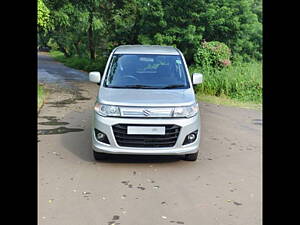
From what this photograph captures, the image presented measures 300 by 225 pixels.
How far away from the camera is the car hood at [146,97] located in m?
5.95

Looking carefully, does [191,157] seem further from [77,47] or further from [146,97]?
[77,47]

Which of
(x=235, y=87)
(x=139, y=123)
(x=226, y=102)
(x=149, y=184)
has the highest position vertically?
(x=139, y=123)

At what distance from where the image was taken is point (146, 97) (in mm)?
6117

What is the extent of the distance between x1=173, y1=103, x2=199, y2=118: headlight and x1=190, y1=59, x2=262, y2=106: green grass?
7706mm

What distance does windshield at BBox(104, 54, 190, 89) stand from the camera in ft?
22.0

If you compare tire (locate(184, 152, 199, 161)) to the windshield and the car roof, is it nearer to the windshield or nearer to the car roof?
the windshield

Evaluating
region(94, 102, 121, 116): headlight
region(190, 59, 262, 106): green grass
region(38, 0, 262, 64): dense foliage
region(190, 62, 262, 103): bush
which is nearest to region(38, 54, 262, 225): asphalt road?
region(94, 102, 121, 116): headlight

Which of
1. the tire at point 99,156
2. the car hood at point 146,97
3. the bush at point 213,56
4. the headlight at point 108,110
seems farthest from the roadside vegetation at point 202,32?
the headlight at point 108,110

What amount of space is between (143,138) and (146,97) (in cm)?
64

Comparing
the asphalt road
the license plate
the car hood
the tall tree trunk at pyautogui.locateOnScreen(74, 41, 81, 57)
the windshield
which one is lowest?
the asphalt road

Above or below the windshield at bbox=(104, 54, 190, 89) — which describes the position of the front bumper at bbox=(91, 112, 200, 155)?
below

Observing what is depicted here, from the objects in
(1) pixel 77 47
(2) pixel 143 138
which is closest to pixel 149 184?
(2) pixel 143 138
